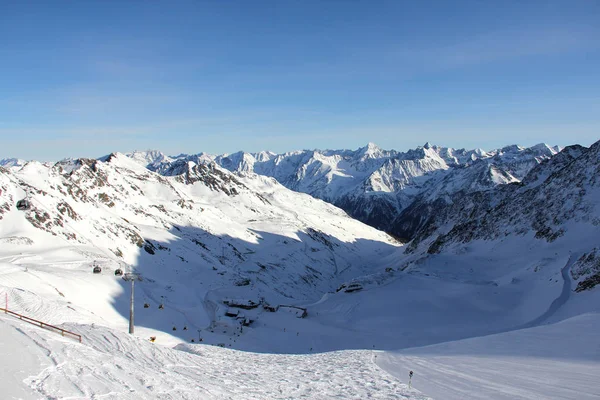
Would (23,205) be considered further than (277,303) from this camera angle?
No

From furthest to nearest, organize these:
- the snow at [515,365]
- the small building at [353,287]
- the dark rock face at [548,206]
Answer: the dark rock face at [548,206] < the small building at [353,287] < the snow at [515,365]

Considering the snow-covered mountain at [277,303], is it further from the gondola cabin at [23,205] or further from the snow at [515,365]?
the gondola cabin at [23,205]

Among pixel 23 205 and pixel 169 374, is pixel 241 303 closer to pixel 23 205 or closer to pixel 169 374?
pixel 23 205

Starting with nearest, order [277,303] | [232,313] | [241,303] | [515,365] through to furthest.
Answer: [515,365], [232,313], [241,303], [277,303]

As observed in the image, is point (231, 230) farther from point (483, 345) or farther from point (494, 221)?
point (483, 345)

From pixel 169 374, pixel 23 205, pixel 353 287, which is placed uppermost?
pixel 23 205

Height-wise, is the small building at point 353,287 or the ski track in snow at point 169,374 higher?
the ski track in snow at point 169,374

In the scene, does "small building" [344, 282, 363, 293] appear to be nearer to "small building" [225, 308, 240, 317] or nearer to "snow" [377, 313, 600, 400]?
"small building" [225, 308, 240, 317]

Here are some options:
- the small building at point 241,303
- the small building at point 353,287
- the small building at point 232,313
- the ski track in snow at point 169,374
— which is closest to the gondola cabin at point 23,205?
the small building at point 241,303

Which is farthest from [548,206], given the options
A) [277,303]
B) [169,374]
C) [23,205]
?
[23,205]

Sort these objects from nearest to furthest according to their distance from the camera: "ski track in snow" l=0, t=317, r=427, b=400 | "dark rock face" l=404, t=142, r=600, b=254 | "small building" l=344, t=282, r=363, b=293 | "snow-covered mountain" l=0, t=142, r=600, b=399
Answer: "ski track in snow" l=0, t=317, r=427, b=400, "snow-covered mountain" l=0, t=142, r=600, b=399, "small building" l=344, t=282, r=363, b=293, "dark rock face" l=404, t=142, r=600, b=254

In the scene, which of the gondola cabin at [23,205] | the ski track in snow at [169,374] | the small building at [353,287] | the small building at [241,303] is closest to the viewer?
the ski track in snow at [169,374]

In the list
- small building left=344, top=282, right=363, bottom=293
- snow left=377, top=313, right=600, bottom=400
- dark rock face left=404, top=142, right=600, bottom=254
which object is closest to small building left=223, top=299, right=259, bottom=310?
small building left=344, top=282, right=363, bottom=293

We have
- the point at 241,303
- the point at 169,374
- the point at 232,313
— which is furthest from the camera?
the point at 241,303
